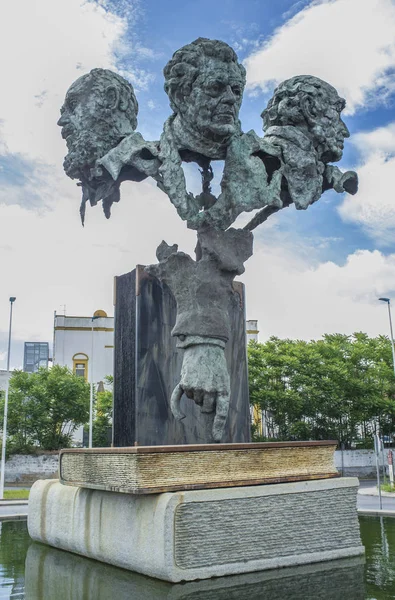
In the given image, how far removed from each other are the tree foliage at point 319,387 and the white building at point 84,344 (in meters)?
8.51

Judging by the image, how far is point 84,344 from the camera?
113ft

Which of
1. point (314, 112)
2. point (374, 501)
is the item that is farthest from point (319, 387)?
point (314, 112)

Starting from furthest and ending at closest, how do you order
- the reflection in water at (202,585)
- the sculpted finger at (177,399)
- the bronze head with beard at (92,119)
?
the bronze head with beard at (92,119), the sculpted finger at (177,399), the reflection in water at (202,585)

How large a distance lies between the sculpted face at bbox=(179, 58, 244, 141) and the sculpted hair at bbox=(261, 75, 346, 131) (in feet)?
3.63

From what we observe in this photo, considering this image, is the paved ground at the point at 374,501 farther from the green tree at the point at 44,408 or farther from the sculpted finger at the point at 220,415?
the green tree at the point at 44,408

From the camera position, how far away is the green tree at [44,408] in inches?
1137

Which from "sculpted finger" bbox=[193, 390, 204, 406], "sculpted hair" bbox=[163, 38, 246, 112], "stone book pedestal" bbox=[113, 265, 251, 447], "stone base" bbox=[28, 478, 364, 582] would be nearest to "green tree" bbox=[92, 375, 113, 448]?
"stone book pedestal" bbox=[113, 265, 251, 447]

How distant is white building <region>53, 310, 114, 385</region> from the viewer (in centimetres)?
3356

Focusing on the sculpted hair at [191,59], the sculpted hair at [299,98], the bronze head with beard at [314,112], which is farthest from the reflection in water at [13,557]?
the sculpted hair at [299,98]

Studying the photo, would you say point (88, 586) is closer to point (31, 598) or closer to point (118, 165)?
point (31, 598)

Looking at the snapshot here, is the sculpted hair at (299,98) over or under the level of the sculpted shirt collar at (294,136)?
over

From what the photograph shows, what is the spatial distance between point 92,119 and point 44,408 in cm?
2227

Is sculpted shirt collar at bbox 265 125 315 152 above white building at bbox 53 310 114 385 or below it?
below

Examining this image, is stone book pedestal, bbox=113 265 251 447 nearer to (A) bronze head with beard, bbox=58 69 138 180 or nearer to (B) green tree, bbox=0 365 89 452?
(A) bronze head with beard, bbox=58 69 138 180
